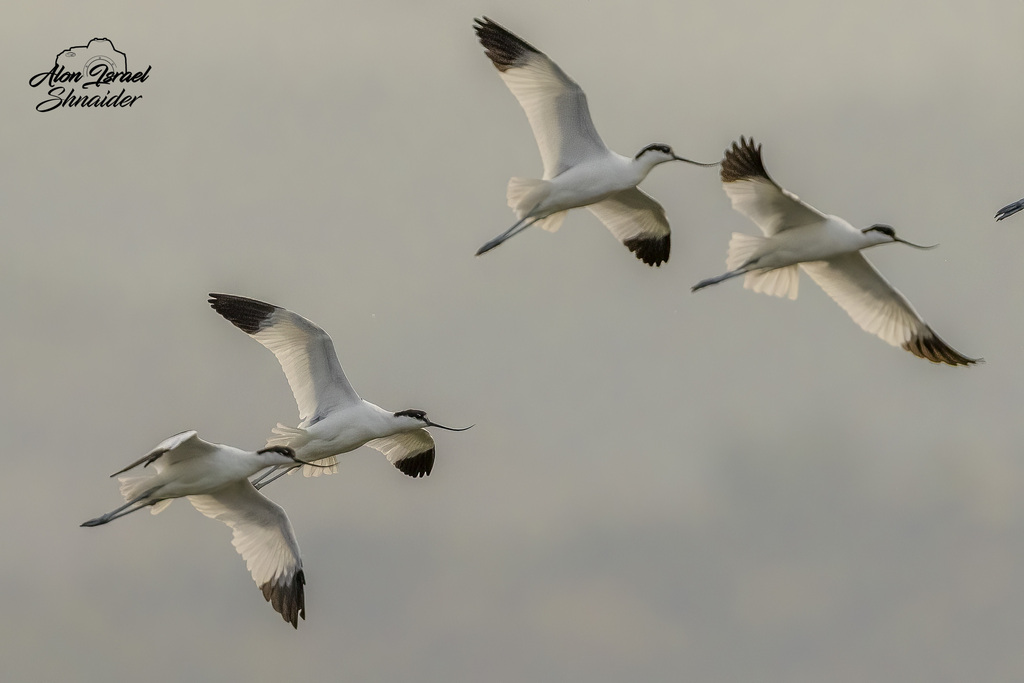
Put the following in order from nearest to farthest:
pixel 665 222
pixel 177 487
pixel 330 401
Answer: pixel 177 487, pixel 330 401, pixel 665 222

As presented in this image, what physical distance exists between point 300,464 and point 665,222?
5421 millimetres

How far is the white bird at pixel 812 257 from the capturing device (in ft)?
64.5

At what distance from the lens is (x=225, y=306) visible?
67.4ft

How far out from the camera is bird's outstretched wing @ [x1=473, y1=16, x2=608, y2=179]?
20.0m

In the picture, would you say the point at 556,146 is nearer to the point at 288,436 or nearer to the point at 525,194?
the point at 525,194

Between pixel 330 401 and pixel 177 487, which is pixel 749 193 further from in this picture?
pixel 177 487

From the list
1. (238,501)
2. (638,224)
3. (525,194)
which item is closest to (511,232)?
(525,194)

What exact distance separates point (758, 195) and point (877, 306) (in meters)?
2.46

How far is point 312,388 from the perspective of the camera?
2056cm

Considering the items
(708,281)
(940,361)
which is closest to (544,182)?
(708,281)

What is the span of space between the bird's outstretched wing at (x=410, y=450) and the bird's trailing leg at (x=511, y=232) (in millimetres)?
2346

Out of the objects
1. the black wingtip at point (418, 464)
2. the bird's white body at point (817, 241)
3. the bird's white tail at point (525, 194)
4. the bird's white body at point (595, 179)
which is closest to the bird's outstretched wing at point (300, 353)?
the black wingtip at point (418, 464)

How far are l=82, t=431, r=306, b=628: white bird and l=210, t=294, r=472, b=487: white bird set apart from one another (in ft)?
1.54

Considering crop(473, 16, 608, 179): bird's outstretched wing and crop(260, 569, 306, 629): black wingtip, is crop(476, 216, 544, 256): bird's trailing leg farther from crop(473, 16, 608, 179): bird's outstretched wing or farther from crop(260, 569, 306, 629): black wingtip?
crop(260, 569, 306, 629): black wingtip
